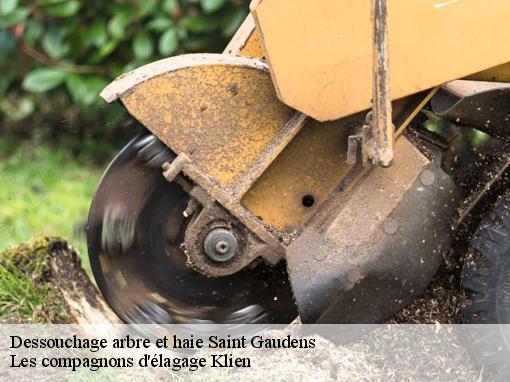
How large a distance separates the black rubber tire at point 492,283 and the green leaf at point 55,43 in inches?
154

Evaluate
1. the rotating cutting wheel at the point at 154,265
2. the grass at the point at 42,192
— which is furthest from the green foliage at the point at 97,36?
the rotating cutting wheel at the point at 154,265

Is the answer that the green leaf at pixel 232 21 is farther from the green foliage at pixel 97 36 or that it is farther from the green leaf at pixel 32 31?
the green leaf at pixel 32 31

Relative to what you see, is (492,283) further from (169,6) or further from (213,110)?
(169,6)

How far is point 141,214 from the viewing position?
3.87 metres

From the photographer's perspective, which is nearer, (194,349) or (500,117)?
(500,117)

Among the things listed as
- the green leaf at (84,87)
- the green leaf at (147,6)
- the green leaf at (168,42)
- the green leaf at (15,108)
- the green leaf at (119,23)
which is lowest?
the green leaf at (15,108)

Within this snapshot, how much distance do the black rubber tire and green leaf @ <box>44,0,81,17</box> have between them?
3818 mm

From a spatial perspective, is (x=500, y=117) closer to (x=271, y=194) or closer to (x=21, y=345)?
(x=271, y=194)

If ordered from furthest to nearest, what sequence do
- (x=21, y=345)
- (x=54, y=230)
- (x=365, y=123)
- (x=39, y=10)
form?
(x=39, y=10) < (x=54, y=230) < (x=21, y=345) < (x=365, y=123)

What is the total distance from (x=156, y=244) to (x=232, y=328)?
0.45 m

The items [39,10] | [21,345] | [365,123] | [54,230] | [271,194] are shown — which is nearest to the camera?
[365,123]

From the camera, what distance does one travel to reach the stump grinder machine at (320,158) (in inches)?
134

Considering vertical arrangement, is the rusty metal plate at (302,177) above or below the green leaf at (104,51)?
above

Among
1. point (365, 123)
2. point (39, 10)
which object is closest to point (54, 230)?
point (39, 10)
